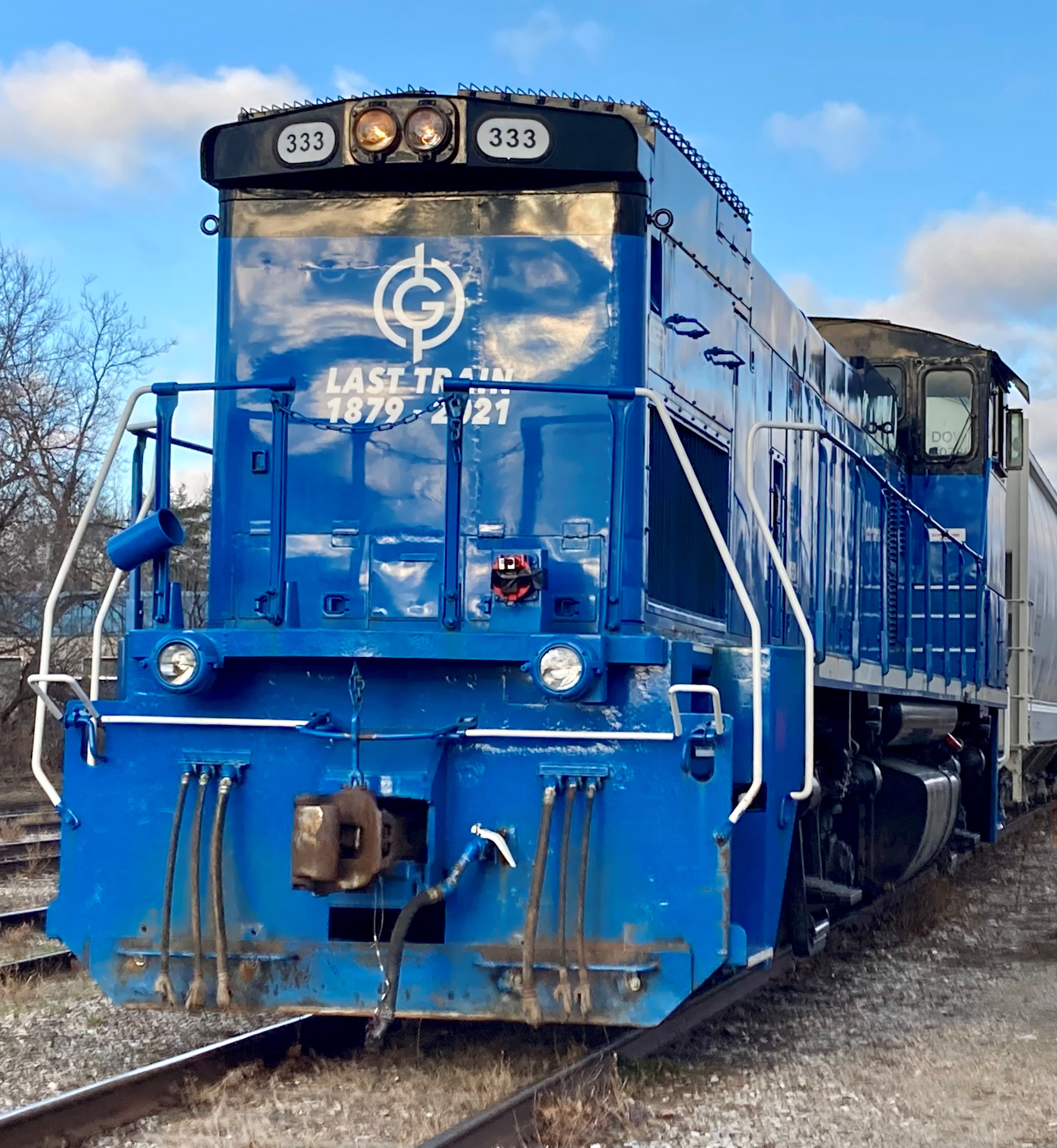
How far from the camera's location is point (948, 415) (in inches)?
395

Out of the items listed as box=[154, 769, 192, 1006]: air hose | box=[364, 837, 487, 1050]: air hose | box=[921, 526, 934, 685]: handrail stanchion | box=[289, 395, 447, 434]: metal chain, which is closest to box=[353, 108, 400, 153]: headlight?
box=[289, 395, 447, 434]: metal chain

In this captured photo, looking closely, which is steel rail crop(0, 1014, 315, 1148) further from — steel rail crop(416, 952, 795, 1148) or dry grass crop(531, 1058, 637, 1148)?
dry grass crop(531, 1058, 637, 1148)

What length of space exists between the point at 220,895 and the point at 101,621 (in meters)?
1.07

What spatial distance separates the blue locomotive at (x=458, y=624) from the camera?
15.0 feet

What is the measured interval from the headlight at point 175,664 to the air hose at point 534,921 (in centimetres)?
125

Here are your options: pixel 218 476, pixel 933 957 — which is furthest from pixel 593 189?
pixel 933 957

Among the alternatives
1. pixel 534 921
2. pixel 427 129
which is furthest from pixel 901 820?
pixel 427 129

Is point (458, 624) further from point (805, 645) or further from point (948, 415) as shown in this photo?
point (948, 415)

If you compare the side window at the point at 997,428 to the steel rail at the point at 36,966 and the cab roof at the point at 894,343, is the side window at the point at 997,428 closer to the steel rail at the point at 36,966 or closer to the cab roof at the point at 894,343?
the cab roof at the point at 894,343

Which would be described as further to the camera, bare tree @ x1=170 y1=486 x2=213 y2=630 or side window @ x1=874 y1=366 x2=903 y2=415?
side window @ x1=874 y1=366 x2=903 y2=415

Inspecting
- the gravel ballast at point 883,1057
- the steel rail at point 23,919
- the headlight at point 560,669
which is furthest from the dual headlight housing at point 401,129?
the steel rail at point 23,919

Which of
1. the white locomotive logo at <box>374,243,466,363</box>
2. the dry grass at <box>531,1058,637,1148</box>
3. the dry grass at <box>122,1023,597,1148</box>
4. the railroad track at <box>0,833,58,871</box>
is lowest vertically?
the railroad track at <box>0,833,58,871</box>

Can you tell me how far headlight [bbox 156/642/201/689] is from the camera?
473 centimetres

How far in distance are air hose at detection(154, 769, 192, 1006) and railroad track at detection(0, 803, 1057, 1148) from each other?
25 centimetres
